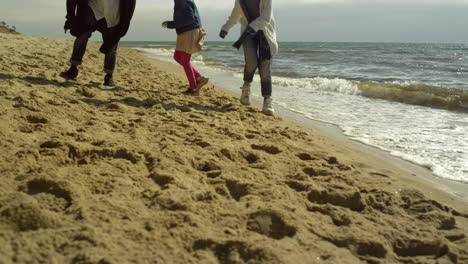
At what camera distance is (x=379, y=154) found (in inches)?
136

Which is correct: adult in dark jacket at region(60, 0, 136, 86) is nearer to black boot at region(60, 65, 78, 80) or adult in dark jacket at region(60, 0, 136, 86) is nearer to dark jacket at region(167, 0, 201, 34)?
black boot at region(60, 65, 78, 80)

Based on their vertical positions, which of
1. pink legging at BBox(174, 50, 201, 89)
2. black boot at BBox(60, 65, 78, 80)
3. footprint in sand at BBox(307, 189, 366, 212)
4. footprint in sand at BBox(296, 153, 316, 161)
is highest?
pink legging at BBox(174, 50, 201, 89)

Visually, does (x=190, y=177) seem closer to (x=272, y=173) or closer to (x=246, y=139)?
(x=272, y=173)

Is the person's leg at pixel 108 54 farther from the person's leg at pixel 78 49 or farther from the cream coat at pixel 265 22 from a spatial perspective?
the cream coat at pixel 265 22

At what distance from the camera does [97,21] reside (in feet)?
14.3

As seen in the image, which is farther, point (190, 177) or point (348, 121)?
point (348, 121)

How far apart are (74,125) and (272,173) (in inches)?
60.6

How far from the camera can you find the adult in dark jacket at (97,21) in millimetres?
4242

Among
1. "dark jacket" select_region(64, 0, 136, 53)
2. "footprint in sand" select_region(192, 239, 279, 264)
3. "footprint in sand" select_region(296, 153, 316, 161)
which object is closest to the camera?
"footprint in sand" select_region(192, 239, 279, 264)

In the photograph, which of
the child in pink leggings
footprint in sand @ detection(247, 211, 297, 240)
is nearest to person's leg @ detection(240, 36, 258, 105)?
the child in pink leggings

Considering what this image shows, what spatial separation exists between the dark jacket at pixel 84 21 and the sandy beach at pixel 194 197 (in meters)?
1.30

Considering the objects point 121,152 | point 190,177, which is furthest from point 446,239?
point 121,152

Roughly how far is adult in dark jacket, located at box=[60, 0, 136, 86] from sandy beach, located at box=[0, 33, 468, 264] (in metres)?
1.29

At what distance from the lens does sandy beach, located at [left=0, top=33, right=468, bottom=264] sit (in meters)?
1.51
